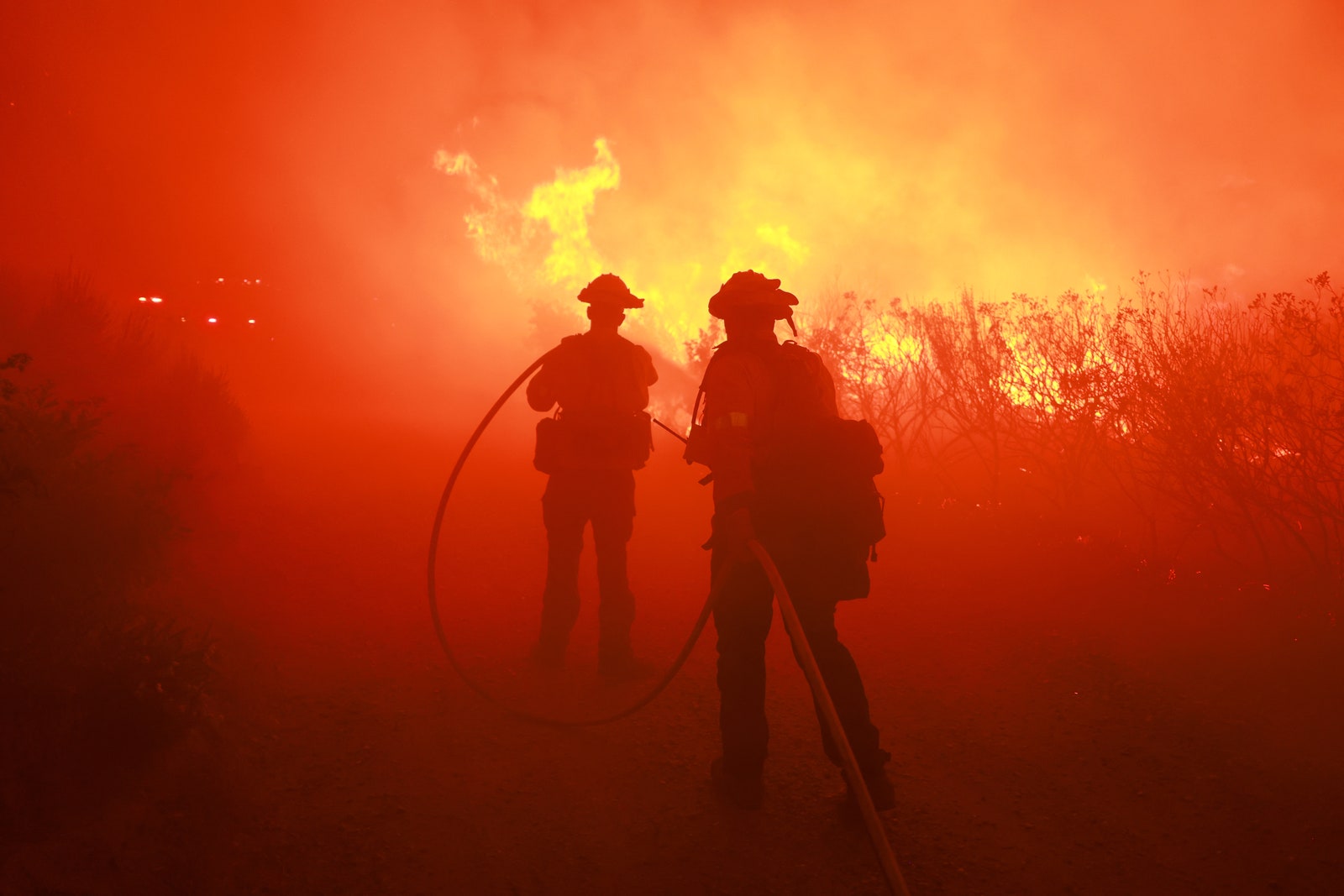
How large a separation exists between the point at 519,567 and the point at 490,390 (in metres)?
28.0

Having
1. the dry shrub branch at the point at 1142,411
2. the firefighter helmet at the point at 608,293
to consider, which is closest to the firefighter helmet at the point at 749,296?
the firefighter helmet at the point at 608,293

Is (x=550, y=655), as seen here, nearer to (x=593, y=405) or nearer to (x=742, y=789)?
(x=593, y=405)

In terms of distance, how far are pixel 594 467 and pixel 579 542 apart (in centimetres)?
52

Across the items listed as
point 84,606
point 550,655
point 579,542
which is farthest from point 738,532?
point 84,606

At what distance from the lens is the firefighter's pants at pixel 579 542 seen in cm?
491

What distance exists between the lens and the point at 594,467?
4.88 metres

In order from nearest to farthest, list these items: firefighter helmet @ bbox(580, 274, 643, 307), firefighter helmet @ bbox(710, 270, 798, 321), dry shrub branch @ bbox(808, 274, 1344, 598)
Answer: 1. firefighter helmet @ bbox(710, 270, 798, 321)
2. firefighter helmet @ bbox(580, 274, 643, 307)
3. dry shrub branch @ bbox(808, 274, 1344, 598)

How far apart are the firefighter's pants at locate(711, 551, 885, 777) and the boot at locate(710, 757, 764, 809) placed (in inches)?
1.3

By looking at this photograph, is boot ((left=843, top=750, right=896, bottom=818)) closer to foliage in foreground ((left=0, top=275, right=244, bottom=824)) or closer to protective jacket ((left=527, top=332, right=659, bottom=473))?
protective jacket ((left=527, top=332, right=659, bottom=473))

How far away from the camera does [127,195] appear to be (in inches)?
1430

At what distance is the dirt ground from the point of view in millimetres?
2949

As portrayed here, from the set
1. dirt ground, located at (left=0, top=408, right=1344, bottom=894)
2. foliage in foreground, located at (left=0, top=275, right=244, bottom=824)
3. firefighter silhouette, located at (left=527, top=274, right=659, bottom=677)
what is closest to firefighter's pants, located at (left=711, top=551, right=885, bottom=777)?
dirt ground, located at (left=0, top=408, right=1344, bottom=894)

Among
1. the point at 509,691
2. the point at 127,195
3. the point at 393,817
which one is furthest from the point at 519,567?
the point at 127,195

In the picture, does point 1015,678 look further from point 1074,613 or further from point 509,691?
point 509,691
